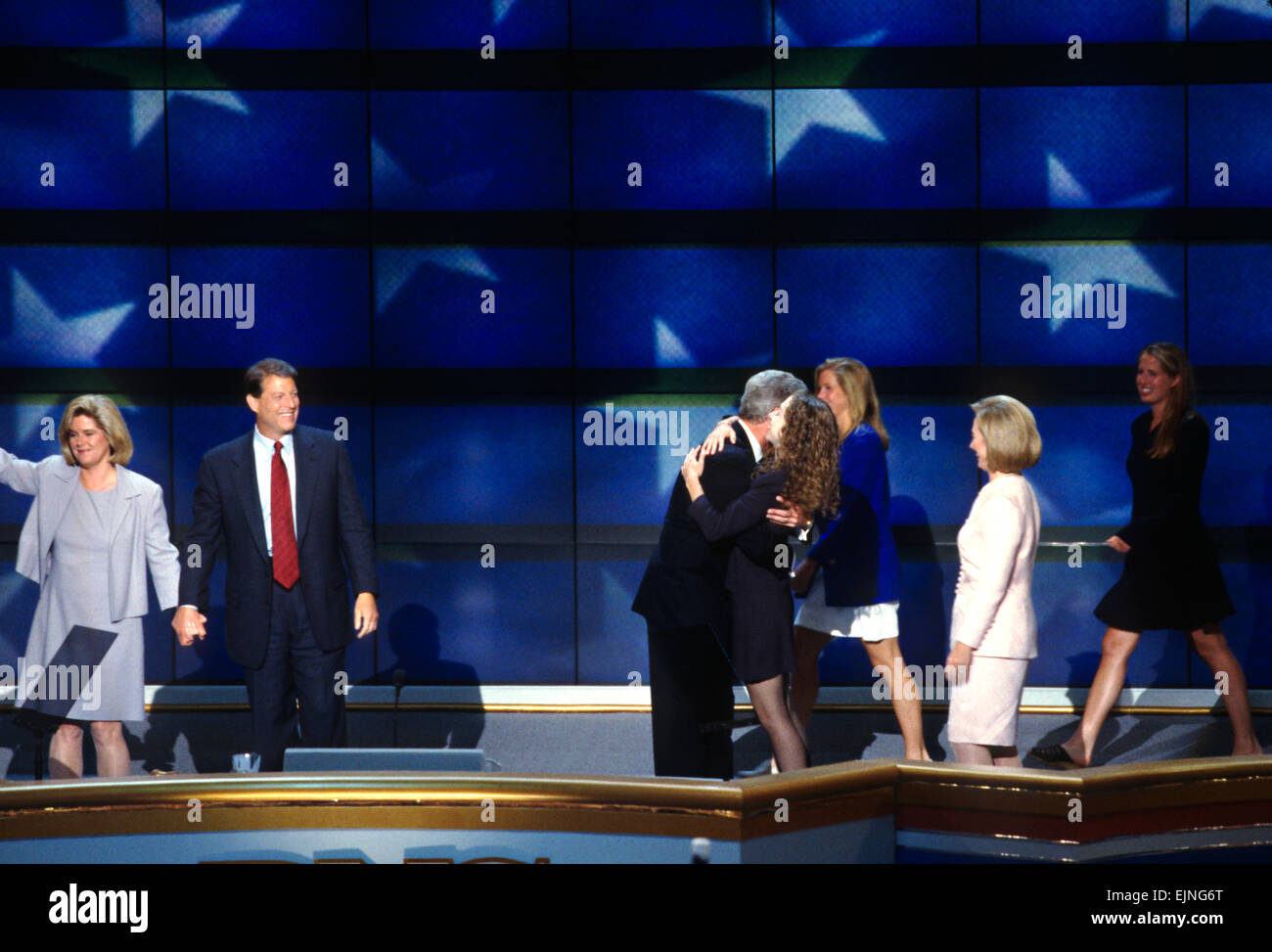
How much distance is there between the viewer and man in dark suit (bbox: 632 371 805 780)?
4.05m

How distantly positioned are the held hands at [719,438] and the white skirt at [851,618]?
0.83m

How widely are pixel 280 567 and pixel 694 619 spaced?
53.7 inches

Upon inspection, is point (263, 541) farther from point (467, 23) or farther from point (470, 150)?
point (467, 23)

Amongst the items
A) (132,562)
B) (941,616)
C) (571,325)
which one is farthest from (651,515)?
(132,562)

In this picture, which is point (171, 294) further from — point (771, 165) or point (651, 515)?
point (771, 165)

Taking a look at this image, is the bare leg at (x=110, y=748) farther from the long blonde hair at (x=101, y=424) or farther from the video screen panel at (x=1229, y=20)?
the video screen panel at (x=1229, y=20)

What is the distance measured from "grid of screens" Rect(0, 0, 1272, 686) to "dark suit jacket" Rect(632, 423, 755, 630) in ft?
6.91

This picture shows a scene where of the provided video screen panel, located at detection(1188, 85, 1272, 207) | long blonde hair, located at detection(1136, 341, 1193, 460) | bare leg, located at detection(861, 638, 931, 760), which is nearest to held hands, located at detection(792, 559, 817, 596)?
bare leg, located at detection(861, 638, 931, 760)

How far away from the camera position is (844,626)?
464 centimetres

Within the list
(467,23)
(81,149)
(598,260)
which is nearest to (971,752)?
(598,260)

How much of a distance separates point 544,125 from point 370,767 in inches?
160

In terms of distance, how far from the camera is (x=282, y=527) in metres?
4.18

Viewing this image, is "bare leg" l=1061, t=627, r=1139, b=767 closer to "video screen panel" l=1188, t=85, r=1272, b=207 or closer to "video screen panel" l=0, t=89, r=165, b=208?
"video screen panel" l=1188, t=85, r=1272, b=207

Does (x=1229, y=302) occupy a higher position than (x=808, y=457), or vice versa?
(x=1229, y=302)
